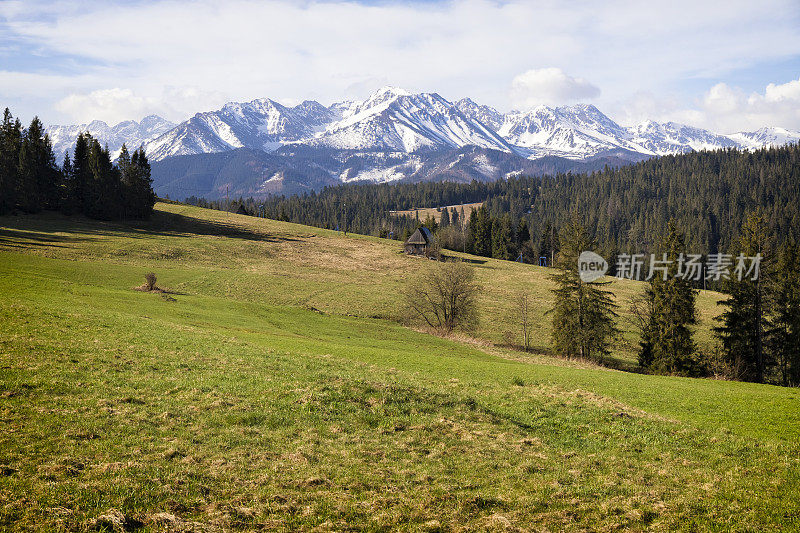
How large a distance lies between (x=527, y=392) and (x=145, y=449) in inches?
630

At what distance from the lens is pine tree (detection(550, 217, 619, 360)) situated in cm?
5125

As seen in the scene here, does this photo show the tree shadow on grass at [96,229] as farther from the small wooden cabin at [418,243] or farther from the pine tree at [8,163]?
the small wooden cabin at [418,243]

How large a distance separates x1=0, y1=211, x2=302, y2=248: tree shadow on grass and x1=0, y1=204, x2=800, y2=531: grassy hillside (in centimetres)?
5186

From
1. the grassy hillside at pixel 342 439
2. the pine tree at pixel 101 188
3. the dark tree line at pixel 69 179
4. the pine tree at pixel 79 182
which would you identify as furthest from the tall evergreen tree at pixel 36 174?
the grassy hillside at pixel 342 439

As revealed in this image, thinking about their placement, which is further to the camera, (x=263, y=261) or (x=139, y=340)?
(x=263, y=261)

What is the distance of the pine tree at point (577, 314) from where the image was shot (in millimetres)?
51250

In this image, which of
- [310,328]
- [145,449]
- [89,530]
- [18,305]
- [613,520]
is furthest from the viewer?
[310,328]

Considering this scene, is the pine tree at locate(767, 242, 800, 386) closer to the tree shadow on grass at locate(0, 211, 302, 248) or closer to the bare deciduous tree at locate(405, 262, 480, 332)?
the bare deciduous tree at locate(405, 262, 480, 332)

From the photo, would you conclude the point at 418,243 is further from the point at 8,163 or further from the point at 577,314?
the point at 8,163

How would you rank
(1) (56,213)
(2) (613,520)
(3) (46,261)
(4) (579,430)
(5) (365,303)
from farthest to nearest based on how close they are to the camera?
(1) (56,213)
(5) (365,303)
(3) (46,261)
(4) (579,430)
(2) (613,520)

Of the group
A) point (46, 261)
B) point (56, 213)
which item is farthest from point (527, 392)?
point (56, 213)

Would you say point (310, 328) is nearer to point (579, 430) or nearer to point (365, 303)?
point (365, 303)

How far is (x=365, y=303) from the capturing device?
2613 inches

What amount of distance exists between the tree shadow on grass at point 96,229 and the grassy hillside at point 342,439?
5186 cm
